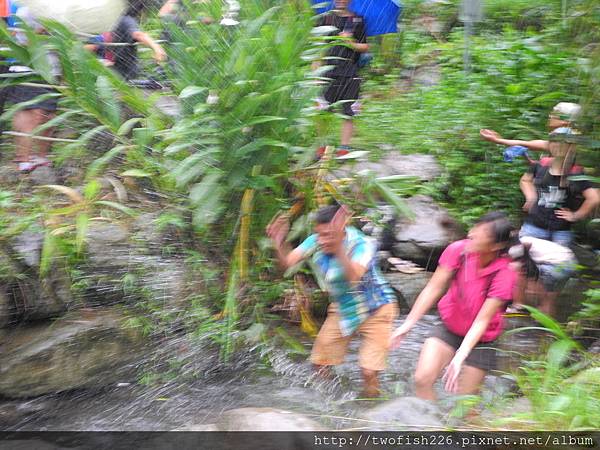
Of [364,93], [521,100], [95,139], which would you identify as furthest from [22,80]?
[364,93]

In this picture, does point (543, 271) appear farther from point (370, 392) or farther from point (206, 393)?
point (206, 393)

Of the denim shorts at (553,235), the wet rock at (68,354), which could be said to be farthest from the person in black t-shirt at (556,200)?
the wet rock at (68,354)

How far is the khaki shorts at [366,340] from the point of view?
412cm

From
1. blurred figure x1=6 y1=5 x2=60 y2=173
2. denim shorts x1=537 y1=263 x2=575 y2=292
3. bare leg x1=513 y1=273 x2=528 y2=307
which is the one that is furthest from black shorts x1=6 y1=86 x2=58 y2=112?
denim shorts x1=537 y1=263 x2=575 y2=292

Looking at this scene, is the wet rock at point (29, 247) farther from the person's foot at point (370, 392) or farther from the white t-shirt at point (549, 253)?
the white t-shirt at point (549, 253)

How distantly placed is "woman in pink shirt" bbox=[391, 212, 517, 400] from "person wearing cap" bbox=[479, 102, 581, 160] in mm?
1001

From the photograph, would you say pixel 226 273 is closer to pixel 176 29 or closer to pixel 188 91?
pixel 188 91

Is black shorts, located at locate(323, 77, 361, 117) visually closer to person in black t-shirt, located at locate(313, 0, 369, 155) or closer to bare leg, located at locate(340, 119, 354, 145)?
person in black t-shirt, located at locate(313, 0, 369, 155)

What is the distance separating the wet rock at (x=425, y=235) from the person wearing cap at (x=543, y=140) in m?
0.74

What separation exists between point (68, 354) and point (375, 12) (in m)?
3.78

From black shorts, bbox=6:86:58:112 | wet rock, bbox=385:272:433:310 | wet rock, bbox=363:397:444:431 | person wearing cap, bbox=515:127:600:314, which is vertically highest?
black shorts, bbox=6:86:58:112

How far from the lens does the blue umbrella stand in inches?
238

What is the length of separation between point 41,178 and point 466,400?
3.36m

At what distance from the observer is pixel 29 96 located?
516 cm
